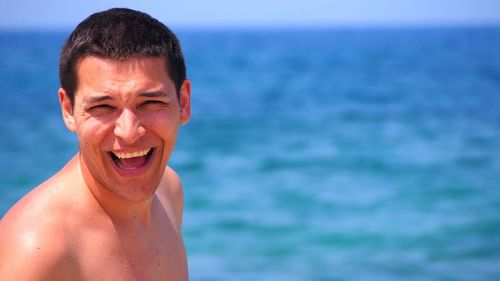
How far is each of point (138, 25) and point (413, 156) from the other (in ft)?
34.8

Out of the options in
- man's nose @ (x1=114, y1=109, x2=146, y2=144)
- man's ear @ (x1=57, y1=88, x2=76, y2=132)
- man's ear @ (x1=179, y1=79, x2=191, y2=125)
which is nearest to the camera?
man's nose @ (x1=114, y1=109, x2=146, y2=144)

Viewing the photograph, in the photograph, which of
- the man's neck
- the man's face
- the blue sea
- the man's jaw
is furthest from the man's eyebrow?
the blue sea

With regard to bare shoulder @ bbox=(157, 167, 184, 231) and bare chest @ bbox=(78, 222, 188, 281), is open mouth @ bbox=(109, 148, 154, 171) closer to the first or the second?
bare chest @ bbox=(78, 222, 188, 281)

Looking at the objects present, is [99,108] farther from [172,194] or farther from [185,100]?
[172,194]

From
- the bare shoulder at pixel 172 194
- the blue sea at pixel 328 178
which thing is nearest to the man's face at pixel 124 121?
the bare shoulder at pixel 172 194

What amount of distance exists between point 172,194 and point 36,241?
2.94 feet

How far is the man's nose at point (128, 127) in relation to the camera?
2047mm

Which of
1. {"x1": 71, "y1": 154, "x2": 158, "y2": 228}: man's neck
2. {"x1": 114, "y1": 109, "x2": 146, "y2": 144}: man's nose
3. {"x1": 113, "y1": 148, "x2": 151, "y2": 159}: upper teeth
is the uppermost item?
{"x1": 114, "y1": 109, "x2": 146, "y2": 144}: man's nose

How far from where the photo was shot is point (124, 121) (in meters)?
2.05

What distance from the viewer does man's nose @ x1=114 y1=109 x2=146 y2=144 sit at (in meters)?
2.05

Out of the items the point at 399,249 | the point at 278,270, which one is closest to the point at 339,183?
the point at 399,249

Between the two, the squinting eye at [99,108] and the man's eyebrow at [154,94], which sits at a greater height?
the man's eyebrow at [154,94]

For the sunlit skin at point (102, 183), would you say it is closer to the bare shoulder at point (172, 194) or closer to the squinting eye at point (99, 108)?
the squinting eye at point (99, 108)

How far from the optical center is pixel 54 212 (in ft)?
6.77
